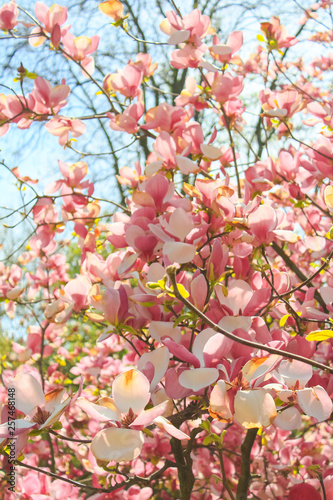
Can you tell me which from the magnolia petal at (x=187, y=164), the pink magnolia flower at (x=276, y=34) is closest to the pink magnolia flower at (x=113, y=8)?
the pink magnolia flower at (x=276, y=34)

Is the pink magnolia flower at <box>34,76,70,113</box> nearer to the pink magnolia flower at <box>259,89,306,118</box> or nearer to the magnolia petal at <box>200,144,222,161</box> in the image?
the magnolia petal at <box>200,144,222,161</box>

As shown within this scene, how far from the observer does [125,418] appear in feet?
1.82

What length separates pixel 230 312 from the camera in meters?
0.74

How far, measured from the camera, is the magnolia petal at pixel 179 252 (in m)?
0.74

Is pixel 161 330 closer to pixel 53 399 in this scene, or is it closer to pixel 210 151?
pixel 53 399

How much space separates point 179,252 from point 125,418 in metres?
0.29

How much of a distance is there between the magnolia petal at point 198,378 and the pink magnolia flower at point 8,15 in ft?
4.05

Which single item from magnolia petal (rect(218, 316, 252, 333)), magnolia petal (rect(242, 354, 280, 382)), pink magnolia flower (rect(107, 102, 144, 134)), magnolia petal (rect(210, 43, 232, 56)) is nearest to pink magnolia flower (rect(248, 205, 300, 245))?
magnolia petal (rect(218, 316, 252, 333))

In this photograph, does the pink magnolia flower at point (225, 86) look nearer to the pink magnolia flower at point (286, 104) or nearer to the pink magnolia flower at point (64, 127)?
the pink magnolia flower at point (286, 104)

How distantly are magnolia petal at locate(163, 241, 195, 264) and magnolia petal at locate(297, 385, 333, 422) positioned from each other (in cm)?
27

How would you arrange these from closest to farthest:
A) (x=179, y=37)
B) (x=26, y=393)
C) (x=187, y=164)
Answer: (x=26, y=393), (x=187, y=164), (x=179, y=37)

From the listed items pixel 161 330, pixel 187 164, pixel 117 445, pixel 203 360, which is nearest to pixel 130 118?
pixel 187 164

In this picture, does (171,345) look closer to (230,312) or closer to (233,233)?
(230,312)

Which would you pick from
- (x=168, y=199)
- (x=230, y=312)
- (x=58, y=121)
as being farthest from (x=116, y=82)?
(x=230, y=312)
